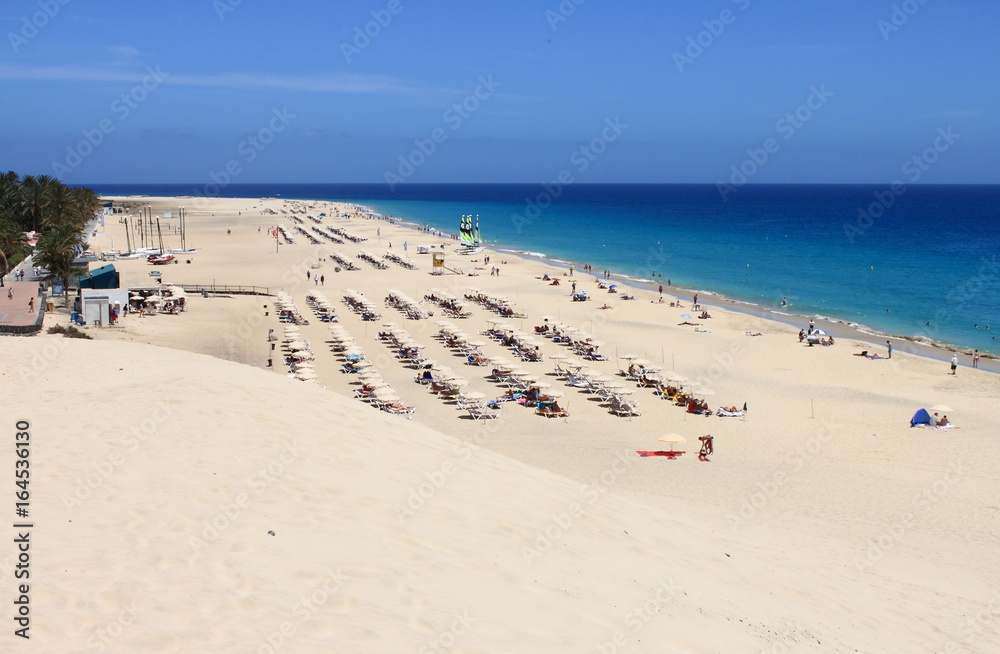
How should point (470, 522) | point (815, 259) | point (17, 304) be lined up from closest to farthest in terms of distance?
1. point (470, 522)
2. point (17, 304)
3. point (815, 259)

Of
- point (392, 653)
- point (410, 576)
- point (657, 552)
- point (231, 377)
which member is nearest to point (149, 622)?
Answer: point (392, 653)

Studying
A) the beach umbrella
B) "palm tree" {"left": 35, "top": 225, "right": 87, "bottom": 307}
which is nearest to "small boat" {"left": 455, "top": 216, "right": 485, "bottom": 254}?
"palm tree" {"left": 35, "top": 225, "right": 87, "bottom": 307}

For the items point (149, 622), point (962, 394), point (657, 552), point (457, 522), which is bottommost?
point (962, 394)

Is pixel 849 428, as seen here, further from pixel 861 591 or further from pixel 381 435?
pixel 381 435

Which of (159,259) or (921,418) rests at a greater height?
(159,259)

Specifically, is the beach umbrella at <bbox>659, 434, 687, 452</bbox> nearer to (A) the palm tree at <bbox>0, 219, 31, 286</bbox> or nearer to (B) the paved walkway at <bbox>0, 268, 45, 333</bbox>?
(B) the paved walkway at <bbox>0, 268, 45, 333</bbox>

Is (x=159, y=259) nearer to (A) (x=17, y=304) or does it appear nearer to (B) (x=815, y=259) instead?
(A) (x=17, y=304)

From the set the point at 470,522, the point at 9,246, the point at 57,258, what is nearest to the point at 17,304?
the point at 57,258
